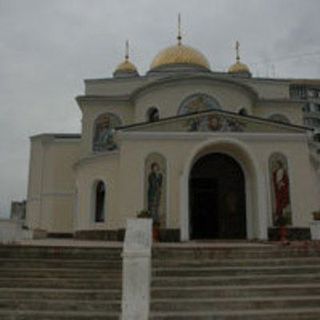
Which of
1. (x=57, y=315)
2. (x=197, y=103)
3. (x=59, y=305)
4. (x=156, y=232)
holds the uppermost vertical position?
(x=197, y=103)

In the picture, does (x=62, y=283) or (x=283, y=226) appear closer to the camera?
(x=62, y=283)

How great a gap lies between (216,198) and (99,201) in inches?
197

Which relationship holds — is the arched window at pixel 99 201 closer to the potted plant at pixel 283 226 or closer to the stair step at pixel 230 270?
the potted plant at pixel 283 226

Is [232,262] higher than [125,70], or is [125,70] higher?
[125,70]

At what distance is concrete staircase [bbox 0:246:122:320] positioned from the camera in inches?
299

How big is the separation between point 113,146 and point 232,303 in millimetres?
15039

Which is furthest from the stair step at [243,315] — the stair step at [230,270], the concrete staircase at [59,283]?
the stair step at [230,270]

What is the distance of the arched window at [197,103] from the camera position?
20656 millimetres

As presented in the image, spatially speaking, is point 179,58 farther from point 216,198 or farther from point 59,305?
point 59,305

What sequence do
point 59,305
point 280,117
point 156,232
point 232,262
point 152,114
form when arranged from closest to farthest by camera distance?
point 59,305 → point 232,262 → point 156,232 → point 152,114 → point 280,117

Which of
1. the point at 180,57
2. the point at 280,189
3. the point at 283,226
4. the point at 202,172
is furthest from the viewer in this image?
the point at 180,57

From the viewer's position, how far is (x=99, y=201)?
63.9 feet

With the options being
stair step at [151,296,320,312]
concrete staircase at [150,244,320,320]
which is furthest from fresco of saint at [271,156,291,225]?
stair step at [151,296,320,312]

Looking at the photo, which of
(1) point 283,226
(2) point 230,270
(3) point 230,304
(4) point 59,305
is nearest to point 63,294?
(4) point 59,305
